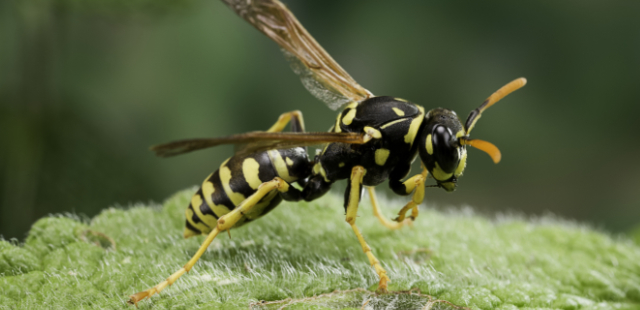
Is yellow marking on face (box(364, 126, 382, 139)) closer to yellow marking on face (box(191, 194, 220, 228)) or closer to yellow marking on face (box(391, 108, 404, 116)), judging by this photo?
yellow marking on face (box(391, 108, 404, 116))

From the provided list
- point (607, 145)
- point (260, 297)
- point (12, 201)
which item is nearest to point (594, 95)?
point (607, 145)

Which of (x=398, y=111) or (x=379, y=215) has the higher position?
(x=398, y=111)

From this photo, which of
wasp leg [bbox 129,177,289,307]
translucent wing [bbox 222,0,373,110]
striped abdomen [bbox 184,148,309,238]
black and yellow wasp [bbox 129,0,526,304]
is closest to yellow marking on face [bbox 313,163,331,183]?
black and yellow wasp [bbox 129,0,526,304]

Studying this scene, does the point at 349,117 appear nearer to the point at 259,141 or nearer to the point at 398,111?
the point at 398,111

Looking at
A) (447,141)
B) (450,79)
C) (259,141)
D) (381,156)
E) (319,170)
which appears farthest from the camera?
(450,79)

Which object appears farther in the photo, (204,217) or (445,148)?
(204,217)

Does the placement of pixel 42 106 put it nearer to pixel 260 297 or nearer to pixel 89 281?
pixel 89 281

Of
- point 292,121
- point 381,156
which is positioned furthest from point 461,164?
point 292,121
